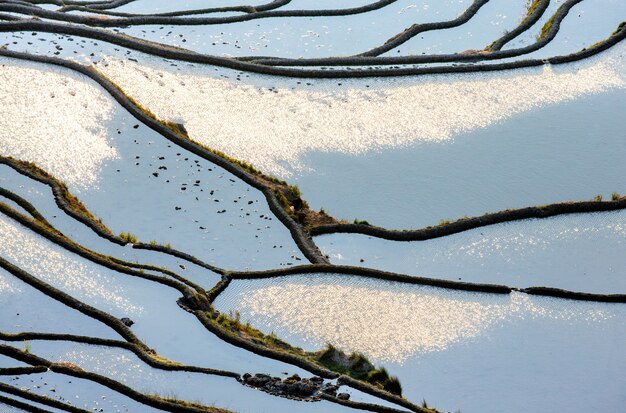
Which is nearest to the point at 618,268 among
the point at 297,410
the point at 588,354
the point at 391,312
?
the point at 588,354

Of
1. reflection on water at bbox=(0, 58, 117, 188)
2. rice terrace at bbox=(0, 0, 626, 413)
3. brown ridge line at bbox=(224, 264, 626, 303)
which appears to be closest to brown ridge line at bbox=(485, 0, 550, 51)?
rice terrace at bbox=(0, 0, 626, 413)

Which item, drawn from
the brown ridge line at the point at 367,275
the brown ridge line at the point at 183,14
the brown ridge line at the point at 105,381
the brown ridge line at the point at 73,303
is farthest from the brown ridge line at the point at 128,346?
the brown ridge line at the point at 183,14

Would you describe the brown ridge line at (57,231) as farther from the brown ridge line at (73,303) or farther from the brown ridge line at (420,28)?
the brown ridge line at (420,28)

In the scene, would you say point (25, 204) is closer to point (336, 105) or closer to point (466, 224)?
point (336, 105)

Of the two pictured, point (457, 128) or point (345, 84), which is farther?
point (345, 84)

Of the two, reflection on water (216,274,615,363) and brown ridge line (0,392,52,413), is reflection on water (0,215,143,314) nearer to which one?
reflection on water (216,274,615,363)

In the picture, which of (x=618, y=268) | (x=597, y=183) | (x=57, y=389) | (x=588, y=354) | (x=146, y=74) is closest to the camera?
(x=57, y=389)

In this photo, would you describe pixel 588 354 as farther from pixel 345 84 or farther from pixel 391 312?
pixel 345 84
